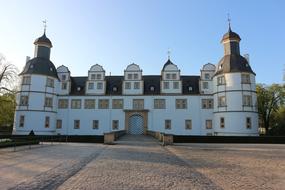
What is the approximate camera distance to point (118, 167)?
29.6ft

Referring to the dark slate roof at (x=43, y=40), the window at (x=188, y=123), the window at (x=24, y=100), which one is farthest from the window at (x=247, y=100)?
the dark slate roof at (x=43, y=40)

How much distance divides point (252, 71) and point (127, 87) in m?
15.7

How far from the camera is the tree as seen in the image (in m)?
37.1

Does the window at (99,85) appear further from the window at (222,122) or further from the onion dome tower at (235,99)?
the window at (222,122)

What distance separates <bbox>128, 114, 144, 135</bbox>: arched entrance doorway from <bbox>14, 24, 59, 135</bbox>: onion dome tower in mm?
10097

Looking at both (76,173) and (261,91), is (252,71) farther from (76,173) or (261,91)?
(76,173)

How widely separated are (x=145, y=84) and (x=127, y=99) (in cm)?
347

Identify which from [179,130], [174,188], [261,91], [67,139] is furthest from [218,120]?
[174,188]

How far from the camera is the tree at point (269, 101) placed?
3709cm

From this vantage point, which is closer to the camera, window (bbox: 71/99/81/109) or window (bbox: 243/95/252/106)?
window (bbox: 243/95/252/106)

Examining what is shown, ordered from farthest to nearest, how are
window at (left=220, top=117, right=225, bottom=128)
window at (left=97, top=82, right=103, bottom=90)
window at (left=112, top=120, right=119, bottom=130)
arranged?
window at (left=97, top=82, right=103, bottom=90) < window at (left=112, top=120, right=119, bottom=130) < window at (left=220, top=117, right=225, bottom=128)

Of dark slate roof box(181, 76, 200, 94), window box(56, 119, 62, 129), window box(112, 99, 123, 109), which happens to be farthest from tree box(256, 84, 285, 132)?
window box(56, 119, 62, 129)

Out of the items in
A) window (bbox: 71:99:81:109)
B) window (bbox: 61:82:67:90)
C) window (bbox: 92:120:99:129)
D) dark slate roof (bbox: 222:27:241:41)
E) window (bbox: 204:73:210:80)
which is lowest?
window (bbox: 92:120:99:129)

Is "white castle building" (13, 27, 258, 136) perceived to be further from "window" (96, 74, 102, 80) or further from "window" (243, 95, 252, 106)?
"window" (243, 95, 252, 106)
